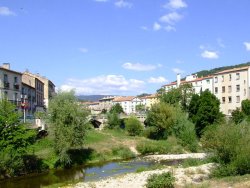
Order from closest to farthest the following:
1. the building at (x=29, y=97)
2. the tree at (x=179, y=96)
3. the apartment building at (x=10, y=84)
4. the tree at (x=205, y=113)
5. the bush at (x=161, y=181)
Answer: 1. the bush at (x=161, y=181)
2. the apartment building at (x=10, y=84)
3. the tree at (x=205, y=113)
4. the building at (x=29, y=97)
5. the tree at (x=179, y=96)

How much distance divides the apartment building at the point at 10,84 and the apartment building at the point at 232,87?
168ft

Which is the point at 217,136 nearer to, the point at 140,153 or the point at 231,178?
the point at 231,178

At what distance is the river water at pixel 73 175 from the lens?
144ft

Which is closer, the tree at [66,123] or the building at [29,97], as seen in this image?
the tree at [66,123]

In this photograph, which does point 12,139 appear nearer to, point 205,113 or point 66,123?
point 66,123

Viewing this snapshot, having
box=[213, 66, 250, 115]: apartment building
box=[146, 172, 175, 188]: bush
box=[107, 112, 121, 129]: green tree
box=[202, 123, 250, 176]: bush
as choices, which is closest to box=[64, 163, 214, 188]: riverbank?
box=[146, 172, 175, 188]: bush

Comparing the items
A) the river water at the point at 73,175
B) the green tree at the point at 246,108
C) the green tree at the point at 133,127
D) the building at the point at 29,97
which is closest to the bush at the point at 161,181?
the river water at the point at 73,175

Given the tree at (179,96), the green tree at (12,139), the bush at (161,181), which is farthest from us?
the tree at (179,96)

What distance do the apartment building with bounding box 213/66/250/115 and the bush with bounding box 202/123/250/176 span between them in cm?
6727

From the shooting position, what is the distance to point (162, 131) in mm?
85125

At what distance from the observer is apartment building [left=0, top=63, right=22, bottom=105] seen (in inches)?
3009

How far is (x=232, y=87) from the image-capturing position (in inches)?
4023

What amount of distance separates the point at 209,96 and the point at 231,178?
56.4 m

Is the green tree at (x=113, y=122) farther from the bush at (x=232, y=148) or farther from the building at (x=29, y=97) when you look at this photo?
the bush at (x=232, y=148)
